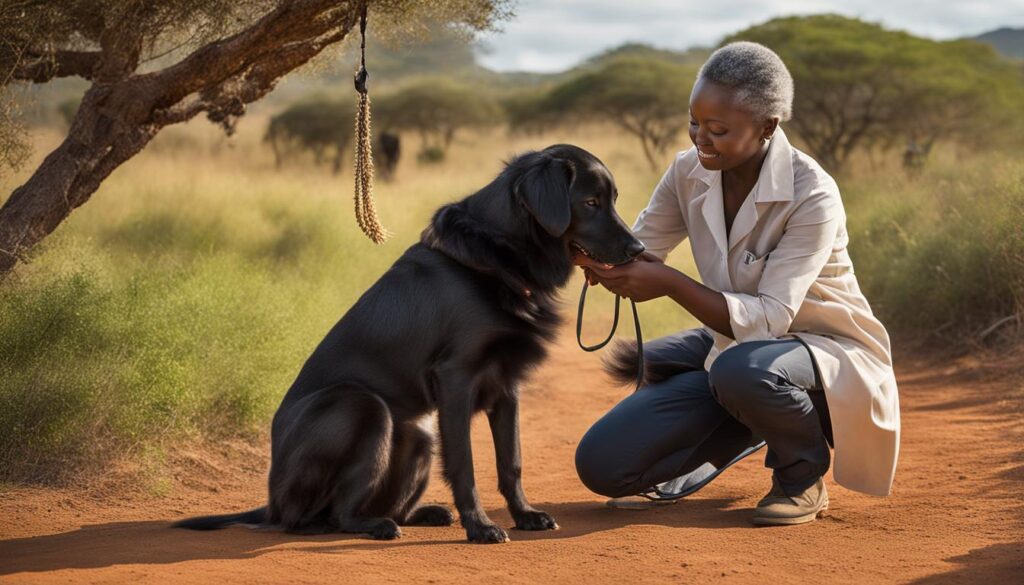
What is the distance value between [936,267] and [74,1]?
639 cm

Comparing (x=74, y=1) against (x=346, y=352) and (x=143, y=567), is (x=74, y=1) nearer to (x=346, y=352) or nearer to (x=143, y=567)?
(x=346, y=352)

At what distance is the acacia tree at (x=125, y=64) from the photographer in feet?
17.7

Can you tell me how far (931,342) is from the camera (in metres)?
8.80

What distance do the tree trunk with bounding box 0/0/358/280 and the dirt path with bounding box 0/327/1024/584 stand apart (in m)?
1.43

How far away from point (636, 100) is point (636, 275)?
23312mm

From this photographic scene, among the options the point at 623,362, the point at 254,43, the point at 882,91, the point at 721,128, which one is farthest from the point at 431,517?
the point at 882,91

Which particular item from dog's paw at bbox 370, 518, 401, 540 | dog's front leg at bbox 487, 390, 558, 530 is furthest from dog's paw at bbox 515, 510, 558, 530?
dog's paw at bbox 370, 518, 401, 540

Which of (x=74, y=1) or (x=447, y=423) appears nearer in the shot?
(x=447, y=423)

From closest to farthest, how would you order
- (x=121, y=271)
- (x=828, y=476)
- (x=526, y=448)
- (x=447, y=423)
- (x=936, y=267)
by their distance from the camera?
(x=447, y=423) → (x=828, y=476) → (x=526, y=448) → (x=121, y=271) → (x=936, y=267)

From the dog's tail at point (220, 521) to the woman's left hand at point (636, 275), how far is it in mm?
1482

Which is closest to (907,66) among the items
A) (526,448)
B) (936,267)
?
(936,267)

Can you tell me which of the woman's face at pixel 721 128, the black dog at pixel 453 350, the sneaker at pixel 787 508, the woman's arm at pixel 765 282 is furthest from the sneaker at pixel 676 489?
the woman's face at pixel 721 128

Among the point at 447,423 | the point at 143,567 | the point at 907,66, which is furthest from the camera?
the point at 907,66

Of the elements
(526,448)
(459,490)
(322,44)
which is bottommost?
(526,448)
